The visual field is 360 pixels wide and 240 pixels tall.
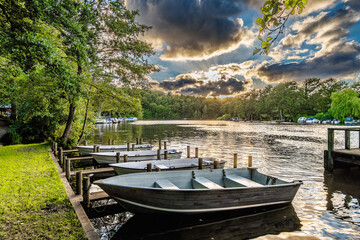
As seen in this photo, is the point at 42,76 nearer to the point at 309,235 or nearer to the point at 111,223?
the point at 111,223

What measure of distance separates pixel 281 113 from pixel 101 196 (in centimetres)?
10262

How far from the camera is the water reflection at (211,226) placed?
6.13 meters

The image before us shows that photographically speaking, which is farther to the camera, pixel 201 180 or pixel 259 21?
pixel 201 180

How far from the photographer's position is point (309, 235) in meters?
6.25

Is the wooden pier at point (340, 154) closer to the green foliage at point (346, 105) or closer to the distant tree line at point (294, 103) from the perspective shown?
the distant tree line at point (294, 103)

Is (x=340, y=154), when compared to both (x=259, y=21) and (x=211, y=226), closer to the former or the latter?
(x=211, y=226)

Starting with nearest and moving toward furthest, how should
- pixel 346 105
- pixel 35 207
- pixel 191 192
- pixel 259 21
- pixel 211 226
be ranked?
pixel 259 21 < pixel 35 207 < pixel 191 192 < pixel 211 226 < pixel 346 105

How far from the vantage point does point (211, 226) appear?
6590 millimetres

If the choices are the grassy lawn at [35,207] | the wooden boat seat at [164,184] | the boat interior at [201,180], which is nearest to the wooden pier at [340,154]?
the boat interior at [201,180]

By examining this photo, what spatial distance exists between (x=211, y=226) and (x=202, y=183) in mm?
1519

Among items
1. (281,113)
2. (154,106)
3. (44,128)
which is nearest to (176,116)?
(154,106)

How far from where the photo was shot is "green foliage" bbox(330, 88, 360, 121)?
193 ft

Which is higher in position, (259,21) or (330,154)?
(259,21)

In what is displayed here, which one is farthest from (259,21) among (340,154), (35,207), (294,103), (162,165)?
(294,103)
